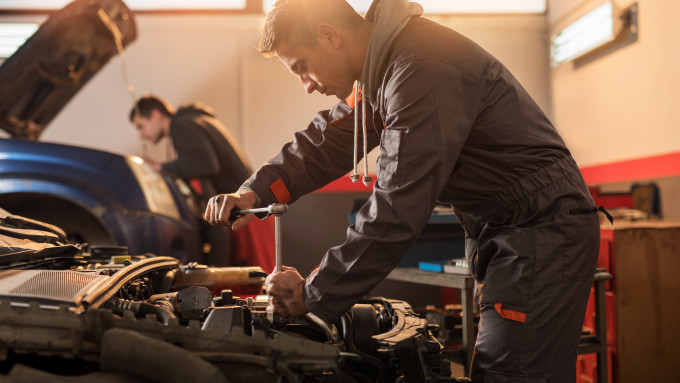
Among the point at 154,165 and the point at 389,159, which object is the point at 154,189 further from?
the point at 389,159

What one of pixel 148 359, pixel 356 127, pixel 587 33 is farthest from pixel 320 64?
pixel 587 33

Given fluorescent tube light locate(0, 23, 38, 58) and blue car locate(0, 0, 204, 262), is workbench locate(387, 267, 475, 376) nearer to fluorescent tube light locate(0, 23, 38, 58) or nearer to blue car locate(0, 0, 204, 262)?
blue car locate(0, 0, 204, 262)

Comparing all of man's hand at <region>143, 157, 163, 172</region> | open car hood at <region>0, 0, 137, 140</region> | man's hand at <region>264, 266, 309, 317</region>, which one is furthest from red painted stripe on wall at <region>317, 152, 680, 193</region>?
man's hand at <region>264, 266, 309, 317</region>

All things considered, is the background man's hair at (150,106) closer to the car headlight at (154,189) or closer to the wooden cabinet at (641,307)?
the car headlight at (154,189)

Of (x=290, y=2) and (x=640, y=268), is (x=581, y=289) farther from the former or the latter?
(x=640, y=268)

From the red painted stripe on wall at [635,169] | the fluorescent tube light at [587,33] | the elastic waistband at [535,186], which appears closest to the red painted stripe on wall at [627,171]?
the red painted stripe on wall at [635,169]

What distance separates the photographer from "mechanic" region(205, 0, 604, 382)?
1.12 metres

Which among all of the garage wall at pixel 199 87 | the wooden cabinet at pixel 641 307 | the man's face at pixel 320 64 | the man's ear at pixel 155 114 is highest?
the garage wall at pixel 199 87

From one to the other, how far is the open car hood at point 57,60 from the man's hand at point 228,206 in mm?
1686

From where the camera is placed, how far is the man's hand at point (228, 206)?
1.51m

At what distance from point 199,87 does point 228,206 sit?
11.6ft

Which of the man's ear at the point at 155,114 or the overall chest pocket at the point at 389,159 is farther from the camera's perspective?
the man's ear at the point at 155,114

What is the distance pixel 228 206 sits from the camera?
59.3 inches

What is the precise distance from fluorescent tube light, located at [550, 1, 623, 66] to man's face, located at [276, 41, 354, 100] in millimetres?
2970
